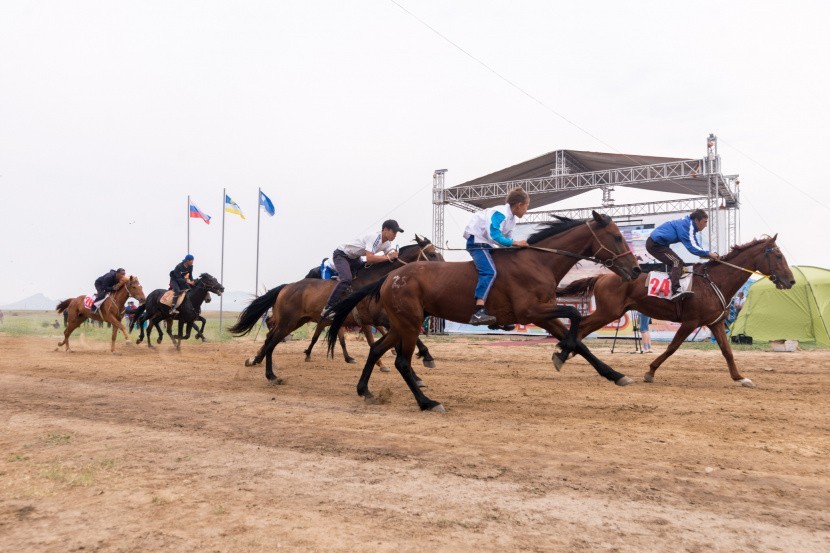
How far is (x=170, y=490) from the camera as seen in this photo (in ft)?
12.2

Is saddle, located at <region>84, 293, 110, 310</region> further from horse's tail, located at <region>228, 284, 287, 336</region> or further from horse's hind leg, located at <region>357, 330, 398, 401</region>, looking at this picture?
horse's hind leg, located at <region>357, 330, 398, 401</region>

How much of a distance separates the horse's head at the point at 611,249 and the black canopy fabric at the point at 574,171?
17869 mm

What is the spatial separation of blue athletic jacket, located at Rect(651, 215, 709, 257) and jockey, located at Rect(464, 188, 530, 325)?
372cm

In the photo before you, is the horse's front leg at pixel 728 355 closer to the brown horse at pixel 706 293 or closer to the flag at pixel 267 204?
the brown horse at pixel 706 293

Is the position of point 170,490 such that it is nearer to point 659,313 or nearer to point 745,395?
point 745,395

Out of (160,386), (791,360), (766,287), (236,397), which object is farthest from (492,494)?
(766,287)

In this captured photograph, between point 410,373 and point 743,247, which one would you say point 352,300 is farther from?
point 743,247

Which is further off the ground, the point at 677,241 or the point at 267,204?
the point at 267,204

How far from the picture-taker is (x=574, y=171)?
94.4 ft

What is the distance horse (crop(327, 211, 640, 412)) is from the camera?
23.0 feet

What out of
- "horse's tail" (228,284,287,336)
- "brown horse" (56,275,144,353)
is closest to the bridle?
"horse's tail" (228,284,287,336)

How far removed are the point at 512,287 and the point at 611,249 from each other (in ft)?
4.61

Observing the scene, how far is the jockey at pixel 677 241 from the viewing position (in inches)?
384

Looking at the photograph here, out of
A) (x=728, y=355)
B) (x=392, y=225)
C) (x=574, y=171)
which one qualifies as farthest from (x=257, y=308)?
(x=574, y=171)
